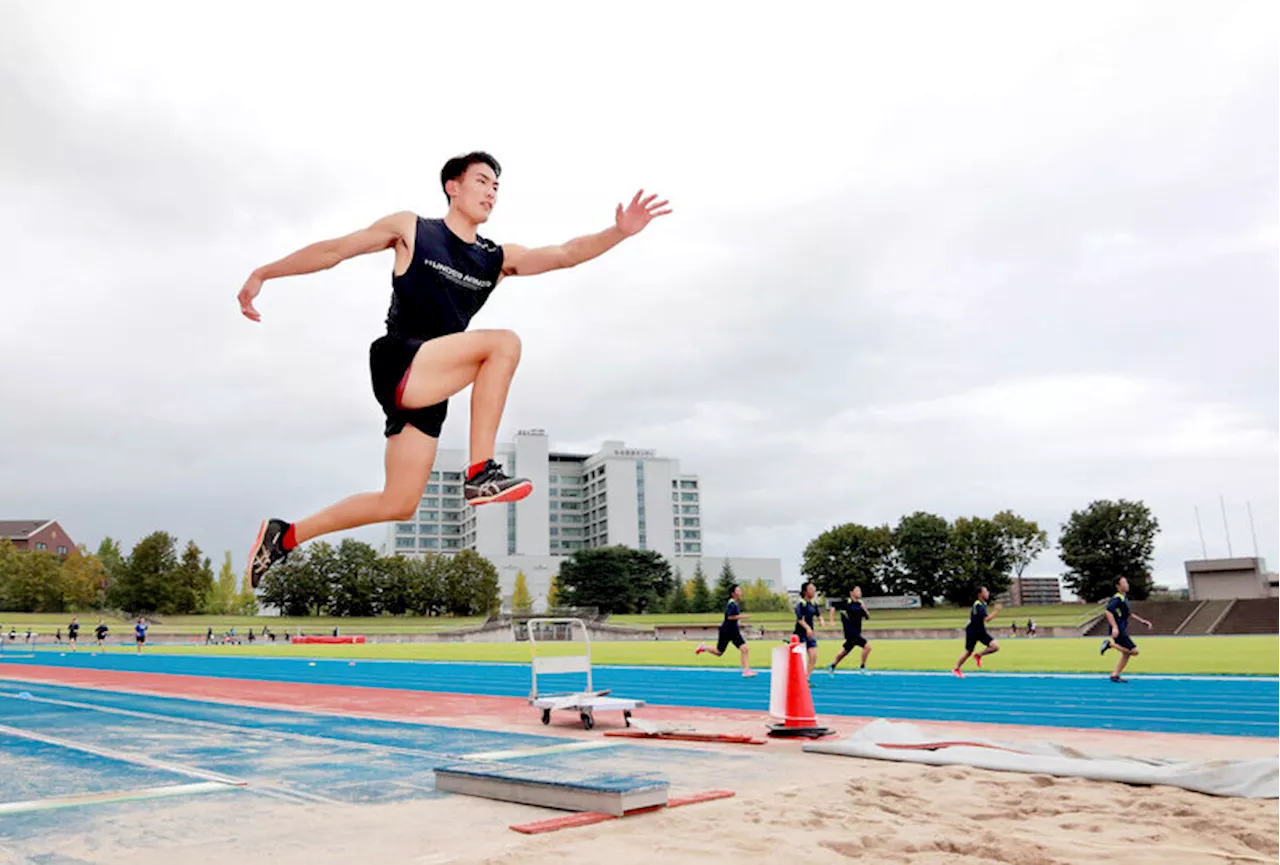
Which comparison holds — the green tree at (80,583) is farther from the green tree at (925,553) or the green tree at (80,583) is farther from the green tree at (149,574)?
the green tree at (925,553)

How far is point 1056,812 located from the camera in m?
5.76

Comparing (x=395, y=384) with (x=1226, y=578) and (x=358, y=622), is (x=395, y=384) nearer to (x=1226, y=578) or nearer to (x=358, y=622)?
(x=358, y=622)

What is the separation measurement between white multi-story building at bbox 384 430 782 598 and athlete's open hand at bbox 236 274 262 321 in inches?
3040

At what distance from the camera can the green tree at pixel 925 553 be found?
85.4 meters

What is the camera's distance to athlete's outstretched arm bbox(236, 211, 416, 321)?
13.8 ft

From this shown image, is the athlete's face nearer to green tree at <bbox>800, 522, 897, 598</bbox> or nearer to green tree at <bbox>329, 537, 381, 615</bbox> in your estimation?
green tree at <bbox>329, 537, 381, 615</bbox>

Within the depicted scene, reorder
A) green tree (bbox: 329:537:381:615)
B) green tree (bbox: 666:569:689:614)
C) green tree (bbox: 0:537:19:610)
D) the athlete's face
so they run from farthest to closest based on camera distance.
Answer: green tree (bbox: 666:569:689:614)
green tree (bbox: 0:537:19:610)
green tree (bbox: 329:537:381:615)
the athlete's face

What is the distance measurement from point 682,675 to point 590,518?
90.3m

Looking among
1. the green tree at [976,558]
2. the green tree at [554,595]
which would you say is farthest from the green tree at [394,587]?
the green tree at [976,558]

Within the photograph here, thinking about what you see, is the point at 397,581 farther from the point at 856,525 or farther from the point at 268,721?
the point at 268,721

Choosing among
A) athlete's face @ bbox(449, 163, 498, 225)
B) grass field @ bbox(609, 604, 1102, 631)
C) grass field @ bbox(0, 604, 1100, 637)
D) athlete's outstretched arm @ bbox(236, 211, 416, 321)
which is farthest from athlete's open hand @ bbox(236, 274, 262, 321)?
grass field @ bbox(0, 604, 1100, 637)

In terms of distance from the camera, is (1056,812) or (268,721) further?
(268,721)

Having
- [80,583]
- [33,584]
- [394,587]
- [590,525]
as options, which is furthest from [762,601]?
[33,584]

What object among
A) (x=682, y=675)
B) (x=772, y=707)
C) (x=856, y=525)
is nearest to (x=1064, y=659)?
(x=682, y=675)
